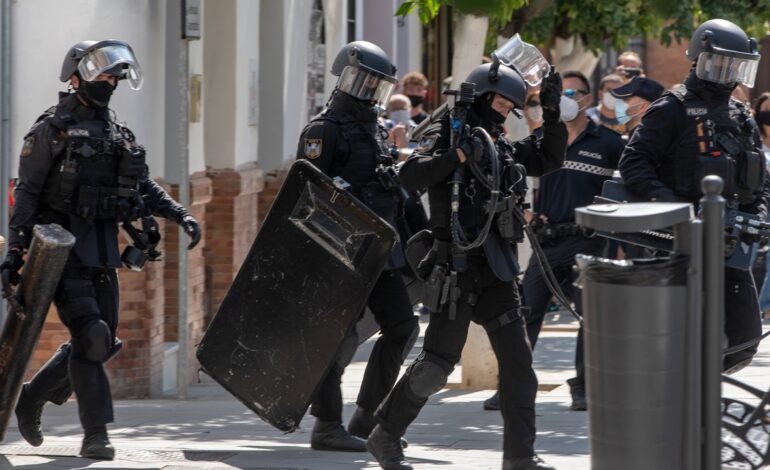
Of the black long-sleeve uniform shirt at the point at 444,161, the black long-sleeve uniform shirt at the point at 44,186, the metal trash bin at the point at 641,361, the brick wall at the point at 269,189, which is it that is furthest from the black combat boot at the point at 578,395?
the brick wall at the point at 269,189

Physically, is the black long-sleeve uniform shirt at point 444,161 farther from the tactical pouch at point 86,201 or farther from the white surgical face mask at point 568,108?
the white surgical face mask at point 568,108

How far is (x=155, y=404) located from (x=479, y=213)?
12.0 feet

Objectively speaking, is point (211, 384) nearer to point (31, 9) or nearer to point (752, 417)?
point (31, 9)

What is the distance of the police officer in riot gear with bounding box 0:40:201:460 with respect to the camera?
711 centimetres

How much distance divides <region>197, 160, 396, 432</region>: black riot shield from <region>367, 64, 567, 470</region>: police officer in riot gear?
351mm

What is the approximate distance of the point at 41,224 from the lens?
7.18 meters

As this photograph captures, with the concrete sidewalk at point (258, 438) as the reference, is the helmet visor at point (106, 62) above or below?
above

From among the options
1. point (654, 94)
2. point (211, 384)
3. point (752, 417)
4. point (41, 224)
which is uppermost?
point (654, 94)

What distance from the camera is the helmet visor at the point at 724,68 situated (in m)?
7.29

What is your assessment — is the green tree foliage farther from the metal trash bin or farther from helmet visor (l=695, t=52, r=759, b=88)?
the metal trash bin

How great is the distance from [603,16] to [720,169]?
10.9 m

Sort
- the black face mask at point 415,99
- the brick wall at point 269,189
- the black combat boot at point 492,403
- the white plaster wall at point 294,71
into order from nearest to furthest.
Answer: the black combat boot at point 492,403
the brick wall at point 269,189
the white plaster wall at point 294,71
the black face mask at point 415,99

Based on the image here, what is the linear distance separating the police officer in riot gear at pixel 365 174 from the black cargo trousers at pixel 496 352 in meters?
0.75

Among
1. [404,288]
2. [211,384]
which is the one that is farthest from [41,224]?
[211,384]
